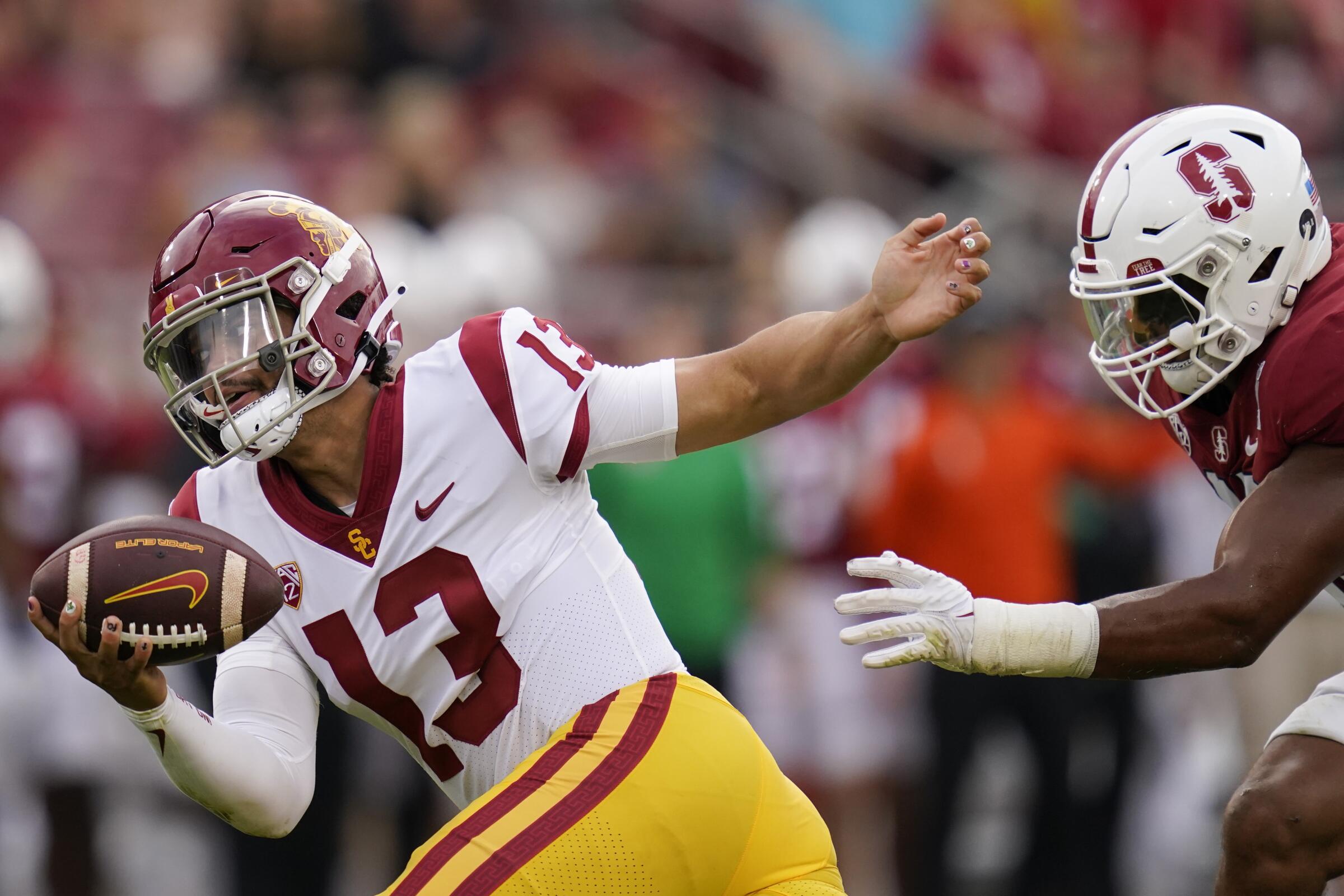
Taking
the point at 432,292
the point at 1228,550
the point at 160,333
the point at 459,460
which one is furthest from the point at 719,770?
the point at 432,292

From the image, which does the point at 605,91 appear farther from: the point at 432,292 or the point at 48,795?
the point at 48,795

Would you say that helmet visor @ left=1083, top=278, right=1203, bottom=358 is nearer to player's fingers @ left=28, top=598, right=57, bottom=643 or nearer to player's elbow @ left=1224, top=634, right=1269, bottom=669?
player's elbow @ left=1224, top=634, right=1269, bottom=669

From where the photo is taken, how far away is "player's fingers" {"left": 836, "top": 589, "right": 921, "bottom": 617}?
2902mm

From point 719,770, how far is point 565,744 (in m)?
0.26

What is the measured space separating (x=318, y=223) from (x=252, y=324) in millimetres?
239

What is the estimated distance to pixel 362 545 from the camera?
9.90 ft

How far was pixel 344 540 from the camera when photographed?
3.02m

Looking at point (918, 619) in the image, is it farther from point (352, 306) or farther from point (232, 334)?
point (232, 334)

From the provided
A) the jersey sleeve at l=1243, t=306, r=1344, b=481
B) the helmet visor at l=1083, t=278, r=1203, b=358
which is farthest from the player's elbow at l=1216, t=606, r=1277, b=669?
the helmet visor at l=1083, t=278, r=1203, b=358

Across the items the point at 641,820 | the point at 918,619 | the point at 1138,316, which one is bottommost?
the point at 641,820

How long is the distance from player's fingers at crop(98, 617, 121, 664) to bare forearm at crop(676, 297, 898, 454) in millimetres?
992

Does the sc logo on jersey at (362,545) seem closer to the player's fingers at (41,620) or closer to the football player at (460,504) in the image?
the football player at (460,504)

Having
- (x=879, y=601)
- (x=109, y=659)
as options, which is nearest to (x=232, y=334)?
(x=109, y=659)

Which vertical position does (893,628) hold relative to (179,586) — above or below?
below
